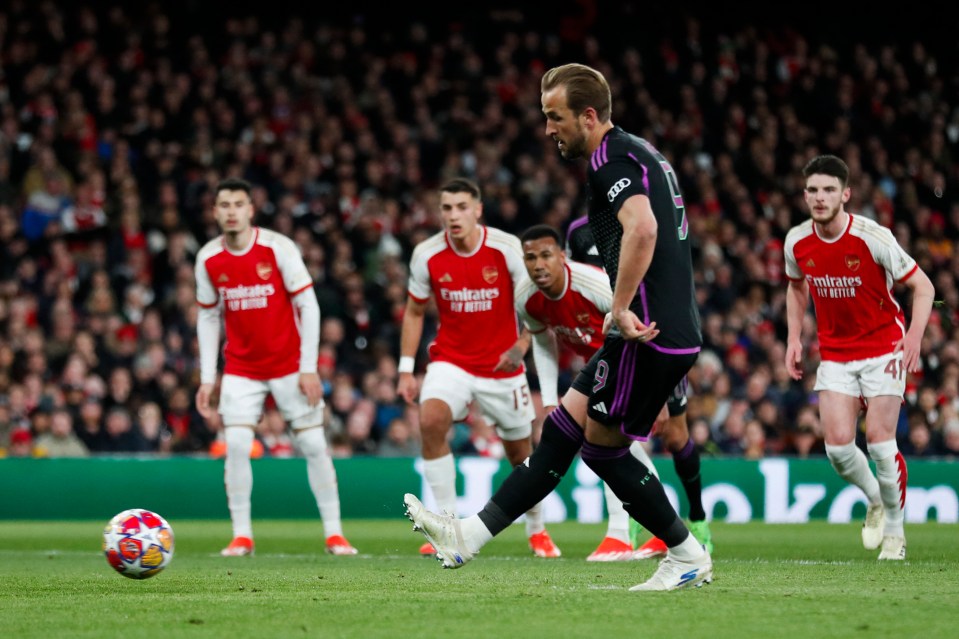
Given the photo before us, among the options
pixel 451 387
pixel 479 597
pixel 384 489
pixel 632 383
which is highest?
pixel 451 387

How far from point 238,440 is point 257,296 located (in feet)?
3.44

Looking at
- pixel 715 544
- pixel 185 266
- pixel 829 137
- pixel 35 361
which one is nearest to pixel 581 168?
pixel 829 137

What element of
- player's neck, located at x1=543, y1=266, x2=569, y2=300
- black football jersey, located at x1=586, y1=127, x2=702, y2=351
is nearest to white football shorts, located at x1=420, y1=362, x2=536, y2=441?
player's neck, located at x1=543, y1=266, x2=569, y2=300

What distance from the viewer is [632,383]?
6.33 m

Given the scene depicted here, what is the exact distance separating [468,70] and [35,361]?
8.98m

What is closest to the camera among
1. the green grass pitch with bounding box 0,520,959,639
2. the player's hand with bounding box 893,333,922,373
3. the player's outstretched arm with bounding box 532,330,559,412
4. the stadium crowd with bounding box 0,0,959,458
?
the green grass pitch with bounding box 0,520,959,639

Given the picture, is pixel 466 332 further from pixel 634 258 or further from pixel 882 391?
pixel 634 258

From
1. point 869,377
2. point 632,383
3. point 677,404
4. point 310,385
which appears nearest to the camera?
point 632,383

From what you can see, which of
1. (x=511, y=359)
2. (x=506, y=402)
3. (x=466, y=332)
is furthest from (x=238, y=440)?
(x=511, y=359)

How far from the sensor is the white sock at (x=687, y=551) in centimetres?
657

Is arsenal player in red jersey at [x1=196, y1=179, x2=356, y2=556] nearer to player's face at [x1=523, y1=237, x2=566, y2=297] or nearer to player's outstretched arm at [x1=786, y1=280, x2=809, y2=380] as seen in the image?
player's face at [x1=523, y1=237, x2=566, y2=297]

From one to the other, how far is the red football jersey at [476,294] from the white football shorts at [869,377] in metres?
2.20

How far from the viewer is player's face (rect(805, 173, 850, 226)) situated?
9258 mm

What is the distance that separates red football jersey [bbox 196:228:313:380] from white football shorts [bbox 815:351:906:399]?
3.79 m
